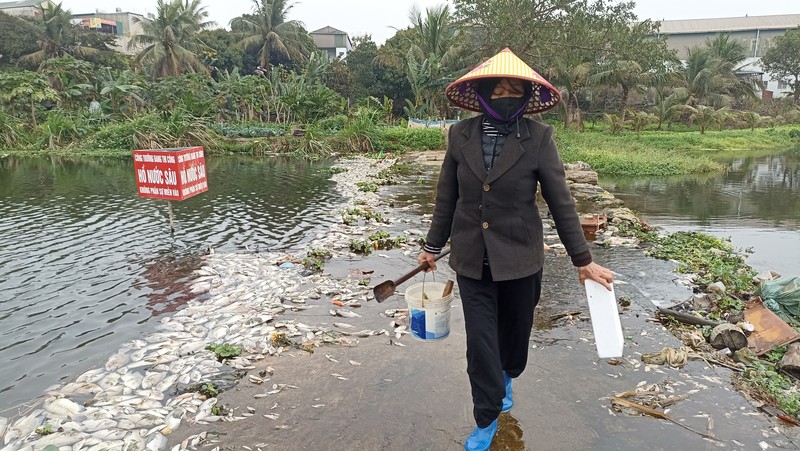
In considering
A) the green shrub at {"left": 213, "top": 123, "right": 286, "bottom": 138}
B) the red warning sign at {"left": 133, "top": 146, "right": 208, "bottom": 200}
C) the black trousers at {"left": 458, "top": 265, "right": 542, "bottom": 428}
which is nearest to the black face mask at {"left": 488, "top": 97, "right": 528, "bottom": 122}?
the black trousers at {"left": 458, "top": 265, "right": 542, "bottom": 428}

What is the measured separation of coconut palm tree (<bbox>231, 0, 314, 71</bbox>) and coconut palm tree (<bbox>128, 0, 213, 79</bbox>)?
4551mm

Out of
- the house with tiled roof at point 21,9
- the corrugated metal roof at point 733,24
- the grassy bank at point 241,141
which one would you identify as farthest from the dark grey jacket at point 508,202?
the corrugated metal roof at point 733,24

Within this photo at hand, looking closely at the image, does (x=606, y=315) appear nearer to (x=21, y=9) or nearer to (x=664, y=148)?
(x=664, y=148)

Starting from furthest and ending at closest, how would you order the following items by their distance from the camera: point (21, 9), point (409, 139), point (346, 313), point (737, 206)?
point (21, 9), point (409, 139), point (737, 206), point (346, 313)

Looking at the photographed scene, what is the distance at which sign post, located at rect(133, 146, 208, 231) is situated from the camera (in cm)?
675

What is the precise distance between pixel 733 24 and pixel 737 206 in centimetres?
6236

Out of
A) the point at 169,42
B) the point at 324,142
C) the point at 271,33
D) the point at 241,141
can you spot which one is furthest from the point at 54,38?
the point at 324,142

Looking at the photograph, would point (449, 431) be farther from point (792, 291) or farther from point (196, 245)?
point (196, 245)

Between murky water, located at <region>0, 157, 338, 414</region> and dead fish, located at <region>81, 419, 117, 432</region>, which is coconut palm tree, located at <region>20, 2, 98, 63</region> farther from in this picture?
dead fish, located at <region>81, 419, 117, 432</region>

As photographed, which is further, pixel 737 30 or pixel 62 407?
pixel 737 30

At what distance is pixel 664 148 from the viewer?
24.0 meters

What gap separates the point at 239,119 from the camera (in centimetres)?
2758

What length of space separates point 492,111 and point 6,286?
562 cm

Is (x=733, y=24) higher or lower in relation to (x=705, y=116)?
higher
